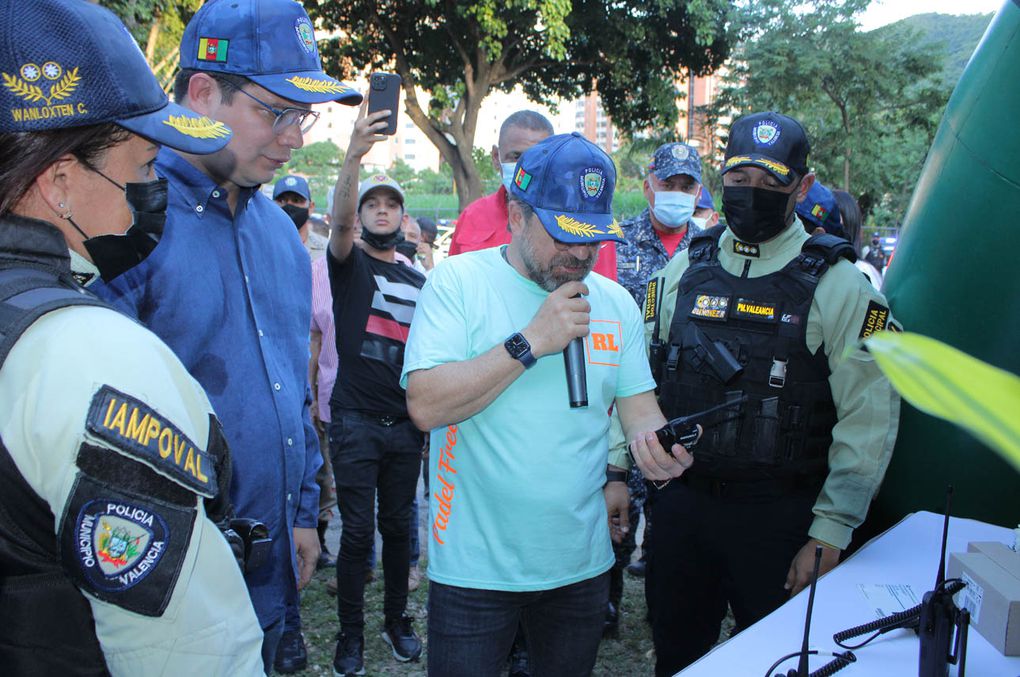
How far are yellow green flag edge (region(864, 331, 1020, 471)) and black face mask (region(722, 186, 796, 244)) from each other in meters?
2.36

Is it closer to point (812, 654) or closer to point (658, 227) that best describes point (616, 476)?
point (812, 654)

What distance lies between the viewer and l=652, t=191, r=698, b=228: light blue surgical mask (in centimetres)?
437

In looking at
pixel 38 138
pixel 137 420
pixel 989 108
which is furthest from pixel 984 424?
pixel 989 108

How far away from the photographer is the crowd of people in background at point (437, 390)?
997 mm

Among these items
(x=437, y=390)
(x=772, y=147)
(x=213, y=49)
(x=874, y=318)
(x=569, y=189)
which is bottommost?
(x=437, y=390)

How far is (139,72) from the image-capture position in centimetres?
121

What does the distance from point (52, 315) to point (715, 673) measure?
1398 millimetres

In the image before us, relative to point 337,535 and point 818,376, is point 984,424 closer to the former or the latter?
point 818,376

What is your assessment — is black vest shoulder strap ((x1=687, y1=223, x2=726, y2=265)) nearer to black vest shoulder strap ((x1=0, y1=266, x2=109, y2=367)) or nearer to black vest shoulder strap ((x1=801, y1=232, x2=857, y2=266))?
black vest shoulder strap ((x1=801, y1=232, x2=857, y2=266))

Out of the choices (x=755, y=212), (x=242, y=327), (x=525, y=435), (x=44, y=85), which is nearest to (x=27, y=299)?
(x=44, y=85)

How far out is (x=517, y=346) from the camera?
1.92 meters

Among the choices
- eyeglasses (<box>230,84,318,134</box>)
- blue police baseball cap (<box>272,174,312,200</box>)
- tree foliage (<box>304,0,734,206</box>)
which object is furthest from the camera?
tree foliage (<box>304,0,734,206</box>)

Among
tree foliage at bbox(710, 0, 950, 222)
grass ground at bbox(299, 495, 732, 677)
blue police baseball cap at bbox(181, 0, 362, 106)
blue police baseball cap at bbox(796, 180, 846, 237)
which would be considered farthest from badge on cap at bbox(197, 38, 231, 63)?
tree foliage at bbox(710, 0, 950, 222)

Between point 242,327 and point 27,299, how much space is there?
1005 mm
